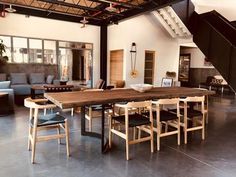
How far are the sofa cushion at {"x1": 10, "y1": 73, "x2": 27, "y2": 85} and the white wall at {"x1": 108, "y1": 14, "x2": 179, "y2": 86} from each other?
13.1ft

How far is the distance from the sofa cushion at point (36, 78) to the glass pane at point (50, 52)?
2.58ft

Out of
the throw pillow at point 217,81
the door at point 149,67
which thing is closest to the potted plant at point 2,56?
the door at point 149,67

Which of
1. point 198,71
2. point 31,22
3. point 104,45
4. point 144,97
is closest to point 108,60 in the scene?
point 104,45

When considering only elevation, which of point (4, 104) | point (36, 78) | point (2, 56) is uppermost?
point (2, 56)

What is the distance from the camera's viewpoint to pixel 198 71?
12219 mm

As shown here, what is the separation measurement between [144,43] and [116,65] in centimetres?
168

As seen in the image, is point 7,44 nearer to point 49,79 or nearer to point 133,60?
point 49,79

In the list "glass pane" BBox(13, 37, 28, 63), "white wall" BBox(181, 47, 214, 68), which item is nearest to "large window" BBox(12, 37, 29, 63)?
"glass pane" BBox(13, 37, 28, 63)

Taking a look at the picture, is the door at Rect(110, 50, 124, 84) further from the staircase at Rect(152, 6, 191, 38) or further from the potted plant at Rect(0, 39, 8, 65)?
the potted plant at Rect(0, 39, 8, 65)

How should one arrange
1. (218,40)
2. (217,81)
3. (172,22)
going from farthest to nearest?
(217,81)
(172,22)
(218,40)

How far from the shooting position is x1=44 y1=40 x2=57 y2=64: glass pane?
8.54 m

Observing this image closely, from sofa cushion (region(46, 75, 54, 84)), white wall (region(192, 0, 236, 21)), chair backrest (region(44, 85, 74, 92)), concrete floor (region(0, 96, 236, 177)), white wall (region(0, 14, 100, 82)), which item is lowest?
concrete floor (region(0, 96, 236, 177))

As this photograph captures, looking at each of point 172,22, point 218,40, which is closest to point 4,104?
point 218,40

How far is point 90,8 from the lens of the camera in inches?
268
